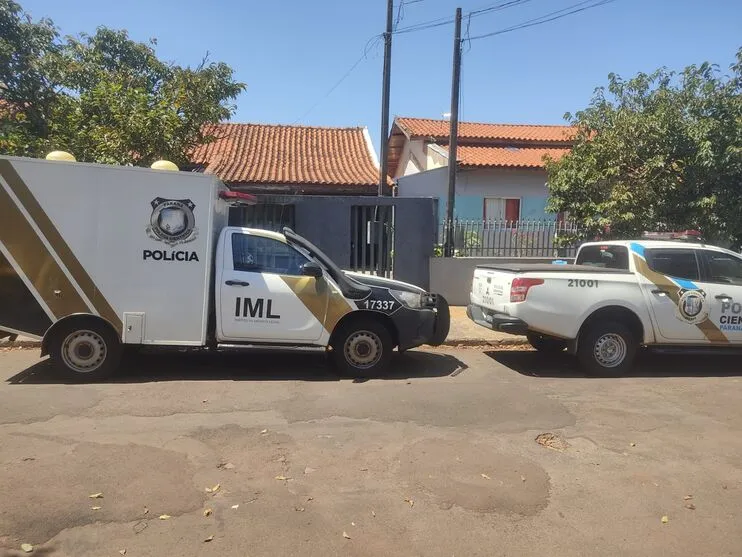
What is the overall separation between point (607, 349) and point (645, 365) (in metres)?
1.17

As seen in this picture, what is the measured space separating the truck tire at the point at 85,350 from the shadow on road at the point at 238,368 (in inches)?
5.1

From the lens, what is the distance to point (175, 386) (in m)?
6.69

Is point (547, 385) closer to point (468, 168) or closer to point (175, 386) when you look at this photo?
point (175, 386)

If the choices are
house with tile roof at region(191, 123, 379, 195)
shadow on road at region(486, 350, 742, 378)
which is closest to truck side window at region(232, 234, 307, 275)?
shadow on road at region(486, 350, 742, 378)

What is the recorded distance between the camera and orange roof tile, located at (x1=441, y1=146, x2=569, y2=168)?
18203mm

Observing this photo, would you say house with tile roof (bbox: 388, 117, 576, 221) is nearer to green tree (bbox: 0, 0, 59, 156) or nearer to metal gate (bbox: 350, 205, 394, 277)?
metal gate (bbox: 350, 205, 394, 277)

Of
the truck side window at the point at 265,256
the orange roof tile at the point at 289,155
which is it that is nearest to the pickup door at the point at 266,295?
the truck side window at the point at 265,256

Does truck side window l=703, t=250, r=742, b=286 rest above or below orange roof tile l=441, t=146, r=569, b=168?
below

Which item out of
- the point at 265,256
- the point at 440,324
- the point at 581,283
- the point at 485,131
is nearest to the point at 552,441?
the point at 440,324

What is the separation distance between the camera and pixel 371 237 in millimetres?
12539

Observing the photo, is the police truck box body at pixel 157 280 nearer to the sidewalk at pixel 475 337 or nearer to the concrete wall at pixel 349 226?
the sidewalk at pixel 475 337

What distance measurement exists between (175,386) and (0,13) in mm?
10422

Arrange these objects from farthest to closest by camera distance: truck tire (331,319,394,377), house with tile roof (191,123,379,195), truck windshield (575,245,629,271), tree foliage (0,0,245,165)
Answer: house with tile roof (191,123,379,195)
tree foliage (0,0,245,165)
truck windshield (575,245,629,271)
truck tire (331,319,394,377)

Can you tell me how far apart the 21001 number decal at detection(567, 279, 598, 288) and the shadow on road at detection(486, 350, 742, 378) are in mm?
1190
